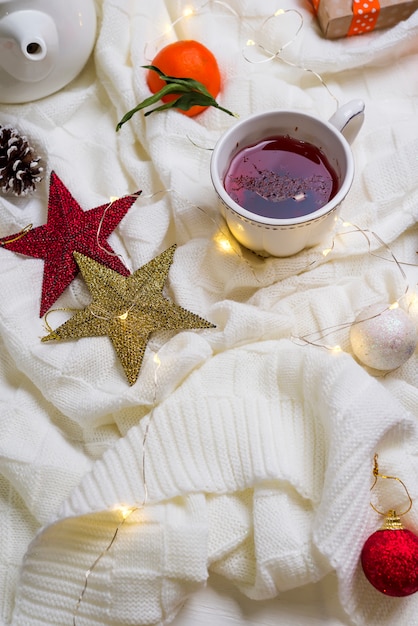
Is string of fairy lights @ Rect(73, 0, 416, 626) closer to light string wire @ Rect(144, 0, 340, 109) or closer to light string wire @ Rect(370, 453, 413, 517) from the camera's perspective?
light string wire @ Rect(144, 0, 340, 109)

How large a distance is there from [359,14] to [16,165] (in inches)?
18.0

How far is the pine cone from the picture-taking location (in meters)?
0.78

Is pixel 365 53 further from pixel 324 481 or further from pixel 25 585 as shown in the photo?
pixel 25 585

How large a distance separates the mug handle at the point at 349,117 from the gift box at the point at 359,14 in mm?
182

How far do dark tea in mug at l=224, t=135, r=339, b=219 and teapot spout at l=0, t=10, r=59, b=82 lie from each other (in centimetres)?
26

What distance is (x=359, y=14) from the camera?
807 millimetres

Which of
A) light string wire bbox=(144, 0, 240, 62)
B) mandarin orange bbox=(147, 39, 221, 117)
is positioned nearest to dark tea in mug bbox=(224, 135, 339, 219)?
mandarin orange bbox=(147, 39, 221, 117)

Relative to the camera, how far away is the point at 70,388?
70cm

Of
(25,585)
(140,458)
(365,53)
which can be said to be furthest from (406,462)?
(365,53)

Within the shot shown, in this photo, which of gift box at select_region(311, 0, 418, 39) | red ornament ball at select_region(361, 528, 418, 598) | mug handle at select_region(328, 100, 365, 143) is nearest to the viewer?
red ornament ball at select_region(361, 528, 418, 598)

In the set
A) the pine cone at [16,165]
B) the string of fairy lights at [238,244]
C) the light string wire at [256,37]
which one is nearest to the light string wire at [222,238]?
the string of fairy lights at [238,244]

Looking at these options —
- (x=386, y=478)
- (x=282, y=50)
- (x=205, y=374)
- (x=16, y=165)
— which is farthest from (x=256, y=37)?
(x=386, y=478)

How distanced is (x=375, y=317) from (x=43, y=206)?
0.42m

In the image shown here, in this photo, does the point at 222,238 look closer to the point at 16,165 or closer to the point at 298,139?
the point at 298,139
